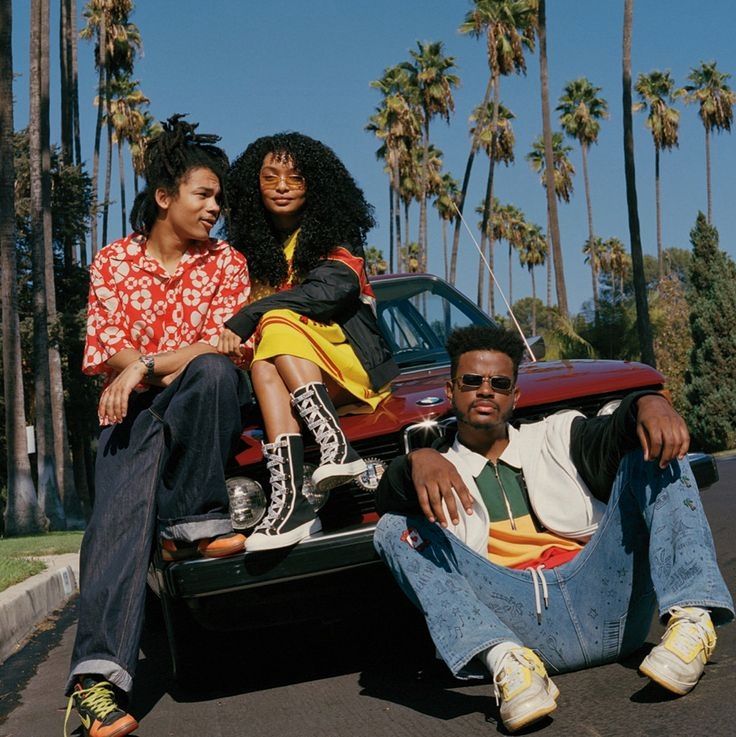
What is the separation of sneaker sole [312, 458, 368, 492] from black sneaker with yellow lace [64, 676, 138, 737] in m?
0.97

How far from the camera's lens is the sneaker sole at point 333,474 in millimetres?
4129

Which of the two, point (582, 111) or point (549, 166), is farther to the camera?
point (582, 111)

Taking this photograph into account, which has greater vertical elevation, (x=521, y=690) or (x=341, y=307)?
(x=341, y=307)

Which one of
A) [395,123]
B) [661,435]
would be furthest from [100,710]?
[395,123]

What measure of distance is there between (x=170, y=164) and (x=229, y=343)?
87 cm

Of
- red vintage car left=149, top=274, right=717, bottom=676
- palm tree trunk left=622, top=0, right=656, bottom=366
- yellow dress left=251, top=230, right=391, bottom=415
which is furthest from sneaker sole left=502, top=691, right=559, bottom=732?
palm tree trunk left=622, top=0, right=656, bottom=366

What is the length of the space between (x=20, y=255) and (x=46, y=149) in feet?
29.0

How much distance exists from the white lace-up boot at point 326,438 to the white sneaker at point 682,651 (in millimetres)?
1307

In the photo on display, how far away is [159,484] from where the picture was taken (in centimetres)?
421

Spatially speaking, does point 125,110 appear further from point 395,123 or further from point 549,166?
point 549,166

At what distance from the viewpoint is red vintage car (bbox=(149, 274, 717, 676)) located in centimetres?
414

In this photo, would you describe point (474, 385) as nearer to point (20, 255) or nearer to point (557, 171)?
point (20, 255)

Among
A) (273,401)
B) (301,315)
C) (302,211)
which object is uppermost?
(302,211)

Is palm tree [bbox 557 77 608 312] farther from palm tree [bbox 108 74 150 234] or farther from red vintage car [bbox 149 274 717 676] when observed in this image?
red vintage car [bbox 149 274 717 676]
